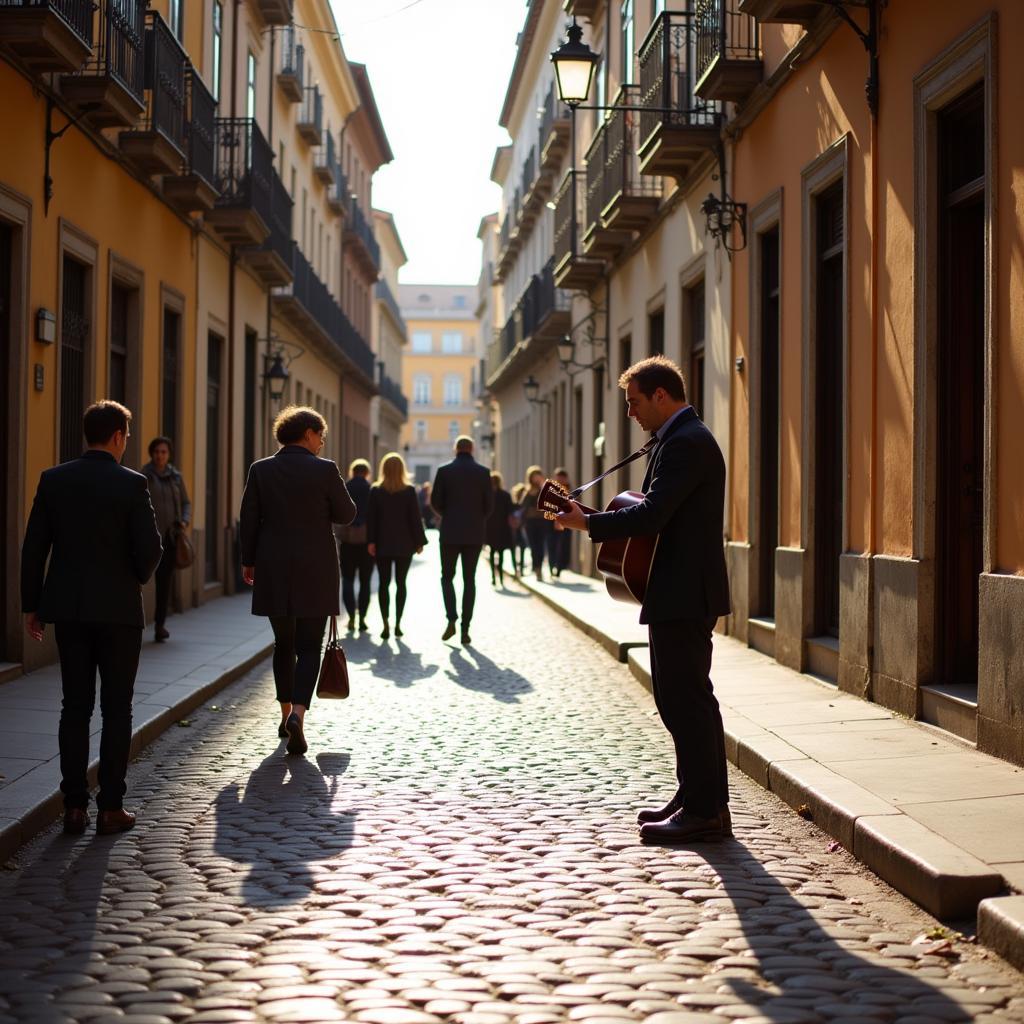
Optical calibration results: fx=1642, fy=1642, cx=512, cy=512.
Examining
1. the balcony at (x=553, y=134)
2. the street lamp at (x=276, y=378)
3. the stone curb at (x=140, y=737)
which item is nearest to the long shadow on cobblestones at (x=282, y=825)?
the stone curb at (x=140, y=737)

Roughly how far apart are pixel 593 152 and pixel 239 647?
1105 cm

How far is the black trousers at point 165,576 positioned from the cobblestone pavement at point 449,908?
5126 millimetres

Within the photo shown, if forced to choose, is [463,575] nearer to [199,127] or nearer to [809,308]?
[809,308]

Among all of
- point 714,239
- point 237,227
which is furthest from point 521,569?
point 714,239

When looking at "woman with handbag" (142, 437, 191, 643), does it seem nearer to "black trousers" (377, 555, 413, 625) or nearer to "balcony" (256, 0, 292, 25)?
"black trousers" (377, 555, 413, 625)

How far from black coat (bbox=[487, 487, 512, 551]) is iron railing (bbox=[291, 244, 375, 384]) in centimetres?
510

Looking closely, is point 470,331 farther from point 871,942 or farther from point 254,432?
point 871,942

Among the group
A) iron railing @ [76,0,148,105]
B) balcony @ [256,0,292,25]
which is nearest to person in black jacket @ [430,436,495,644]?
iron railing @ [76,0,148,105]

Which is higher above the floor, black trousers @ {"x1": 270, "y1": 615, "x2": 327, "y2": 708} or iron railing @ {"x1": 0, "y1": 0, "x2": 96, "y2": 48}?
iron railing @ {"x1": 0, "y1": 0, "x2": 96, "y2": 48}

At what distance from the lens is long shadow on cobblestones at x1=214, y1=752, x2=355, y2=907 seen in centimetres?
579

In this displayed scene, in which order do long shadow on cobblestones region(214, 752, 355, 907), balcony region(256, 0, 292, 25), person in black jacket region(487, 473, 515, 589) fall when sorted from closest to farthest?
long shadow on cobblestones region(214, 752, 355, 907) < balcony region(256, 0, 292, 25) < person in black jacket region(487, 473, 515, 589)

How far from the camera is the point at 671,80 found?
53.4 feet

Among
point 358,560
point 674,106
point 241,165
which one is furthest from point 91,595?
point 241,165

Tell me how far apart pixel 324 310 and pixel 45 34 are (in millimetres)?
22351
